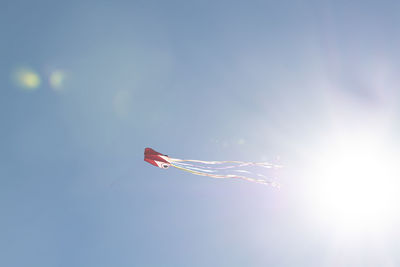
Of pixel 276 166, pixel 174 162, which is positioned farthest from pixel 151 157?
pixel 276 166

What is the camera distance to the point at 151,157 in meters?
28.5

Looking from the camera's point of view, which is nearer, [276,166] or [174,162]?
[276,166]

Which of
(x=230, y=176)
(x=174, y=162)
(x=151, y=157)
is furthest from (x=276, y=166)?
(x=151, y=157)

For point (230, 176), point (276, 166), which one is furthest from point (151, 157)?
point (276, 166)

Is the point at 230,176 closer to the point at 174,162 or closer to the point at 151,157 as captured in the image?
the point at 174,162

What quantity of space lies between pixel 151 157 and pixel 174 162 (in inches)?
107

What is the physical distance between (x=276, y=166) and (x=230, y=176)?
4786 millimetres

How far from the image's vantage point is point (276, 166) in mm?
26438

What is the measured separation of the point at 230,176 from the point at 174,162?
6496 millimetres

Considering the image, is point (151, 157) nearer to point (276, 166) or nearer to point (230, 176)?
point (230, 176)

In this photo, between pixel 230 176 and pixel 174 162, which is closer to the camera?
pixel 230 176

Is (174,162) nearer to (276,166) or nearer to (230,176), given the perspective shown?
(230,176)

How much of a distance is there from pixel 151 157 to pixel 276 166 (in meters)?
13.1

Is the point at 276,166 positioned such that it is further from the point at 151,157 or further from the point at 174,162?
the point at 151,157
